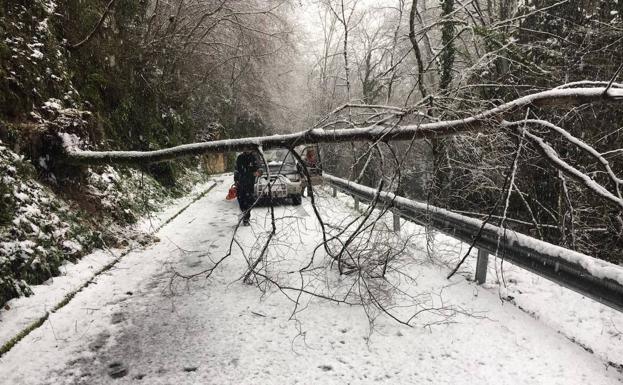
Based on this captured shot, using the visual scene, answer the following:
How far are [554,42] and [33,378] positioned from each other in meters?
9.55

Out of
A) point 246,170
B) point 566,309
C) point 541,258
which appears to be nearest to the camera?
point 541,258

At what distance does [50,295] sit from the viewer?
14.6ft

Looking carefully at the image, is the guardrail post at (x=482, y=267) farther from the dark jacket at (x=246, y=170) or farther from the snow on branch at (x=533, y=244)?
the dark jacket at (x=246, y=170)

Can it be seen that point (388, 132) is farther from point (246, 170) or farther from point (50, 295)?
point (246, 170)

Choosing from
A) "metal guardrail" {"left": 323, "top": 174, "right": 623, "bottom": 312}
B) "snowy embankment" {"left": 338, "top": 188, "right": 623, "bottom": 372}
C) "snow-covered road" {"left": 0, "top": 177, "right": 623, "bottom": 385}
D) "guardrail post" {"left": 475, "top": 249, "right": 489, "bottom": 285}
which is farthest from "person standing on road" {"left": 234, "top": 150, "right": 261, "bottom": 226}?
"guardrail post" {"left": 475, "top": 249, "right": 489, "bottom": 285}

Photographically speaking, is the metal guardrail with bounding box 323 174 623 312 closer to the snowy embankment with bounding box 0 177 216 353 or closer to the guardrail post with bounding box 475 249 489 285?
the guardrail post with bounding box 475 249 489 285

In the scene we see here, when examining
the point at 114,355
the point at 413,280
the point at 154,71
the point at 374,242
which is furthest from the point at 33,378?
the point at 154,71

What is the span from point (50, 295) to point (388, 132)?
171 inches

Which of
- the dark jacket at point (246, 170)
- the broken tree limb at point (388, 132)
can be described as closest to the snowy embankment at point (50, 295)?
the broken tree limb at point (388, 132)

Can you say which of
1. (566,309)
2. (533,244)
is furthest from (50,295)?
(566,309)

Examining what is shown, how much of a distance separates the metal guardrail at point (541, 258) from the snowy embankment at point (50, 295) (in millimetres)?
3926

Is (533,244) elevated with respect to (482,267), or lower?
elevated

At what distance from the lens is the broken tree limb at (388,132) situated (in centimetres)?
322

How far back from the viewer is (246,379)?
302cm
